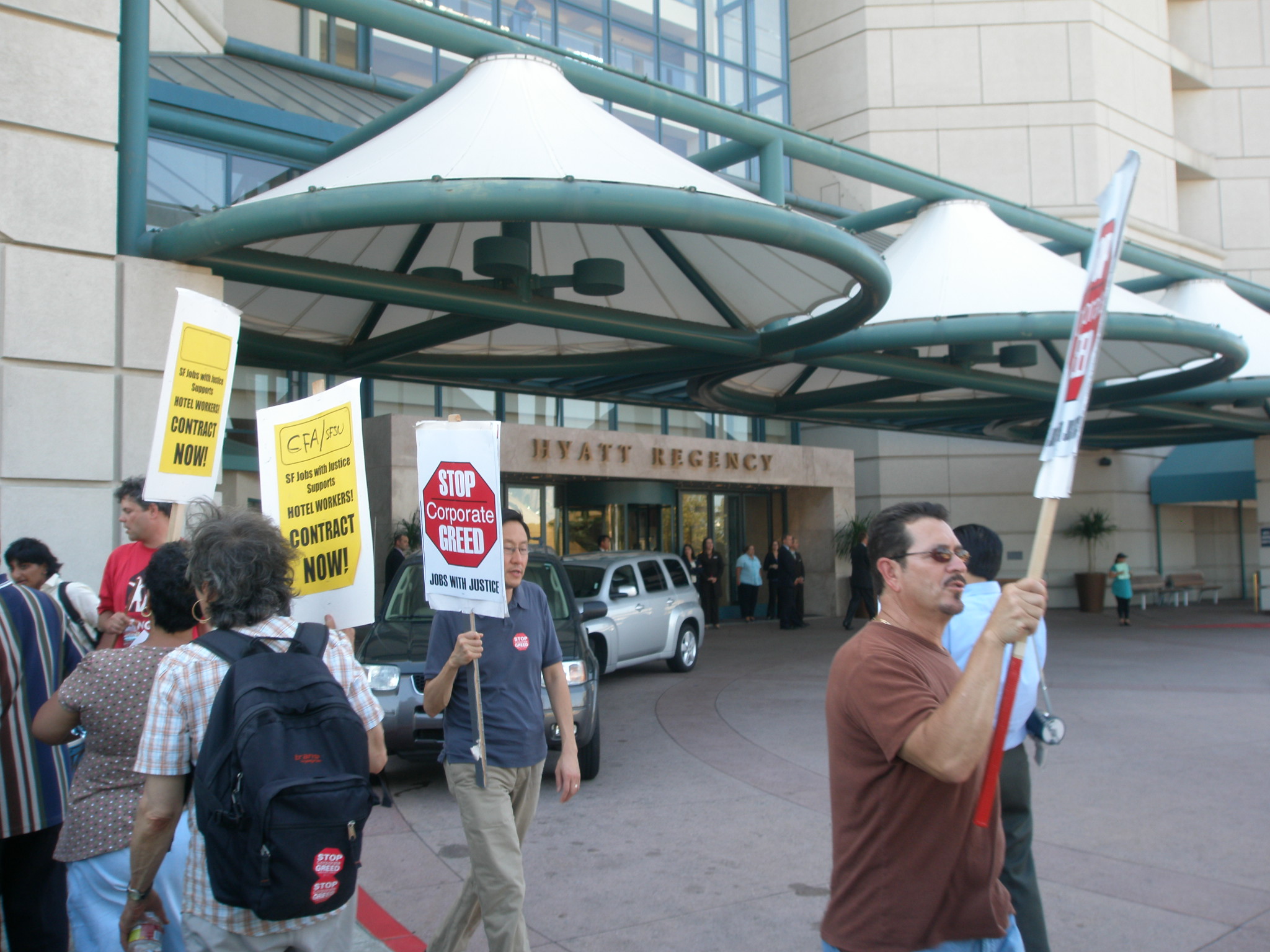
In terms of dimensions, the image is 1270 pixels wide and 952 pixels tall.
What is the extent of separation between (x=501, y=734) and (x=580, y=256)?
321 inches

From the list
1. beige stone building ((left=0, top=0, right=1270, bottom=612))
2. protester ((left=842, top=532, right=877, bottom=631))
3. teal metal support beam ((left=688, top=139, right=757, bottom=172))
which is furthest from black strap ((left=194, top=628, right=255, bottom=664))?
protester ((left=842, top=532, right=877, bottom=631))

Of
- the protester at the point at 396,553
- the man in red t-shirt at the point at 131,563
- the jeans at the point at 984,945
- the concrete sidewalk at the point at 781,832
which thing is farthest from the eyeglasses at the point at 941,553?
the protester at the point at 396,553

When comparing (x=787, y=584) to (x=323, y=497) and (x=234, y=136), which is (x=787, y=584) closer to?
(x=234, y=136)

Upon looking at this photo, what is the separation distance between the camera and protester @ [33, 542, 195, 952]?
10.6 ft

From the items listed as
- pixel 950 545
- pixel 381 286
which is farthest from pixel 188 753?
pixel 381 286

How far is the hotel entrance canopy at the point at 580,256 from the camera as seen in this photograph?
309 inches

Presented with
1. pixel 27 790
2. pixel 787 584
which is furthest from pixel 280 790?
pixel 787 584

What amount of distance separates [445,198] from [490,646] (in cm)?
447

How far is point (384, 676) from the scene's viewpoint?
316 inches

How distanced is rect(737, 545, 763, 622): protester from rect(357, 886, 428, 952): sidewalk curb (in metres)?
17.0

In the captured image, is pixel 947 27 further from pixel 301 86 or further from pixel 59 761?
pixel 59 761

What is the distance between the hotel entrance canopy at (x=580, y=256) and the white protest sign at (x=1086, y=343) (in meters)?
5.72

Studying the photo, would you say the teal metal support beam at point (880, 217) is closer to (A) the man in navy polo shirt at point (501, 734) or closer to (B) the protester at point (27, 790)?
(A) the man in navy polo shirt at point (501, 734)

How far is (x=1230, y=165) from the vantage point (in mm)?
31688
